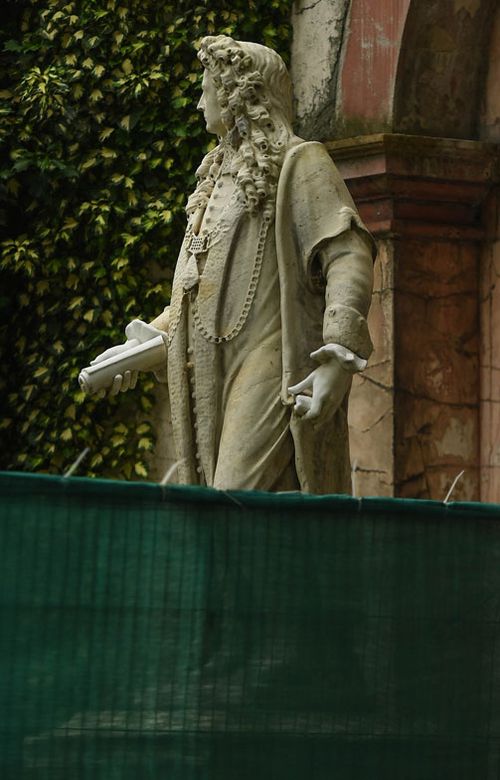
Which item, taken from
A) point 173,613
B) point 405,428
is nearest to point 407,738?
point 173,613

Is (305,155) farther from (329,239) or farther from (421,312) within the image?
(421,312)

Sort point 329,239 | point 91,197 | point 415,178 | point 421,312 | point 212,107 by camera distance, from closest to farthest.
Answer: point 329,239 < point 212,107 < point 415,178 < point 421,312 < point 91,197

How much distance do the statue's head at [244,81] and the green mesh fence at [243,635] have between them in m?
2.22

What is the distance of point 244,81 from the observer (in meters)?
5.95

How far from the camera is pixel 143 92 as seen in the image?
361 inches

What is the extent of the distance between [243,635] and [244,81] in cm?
257

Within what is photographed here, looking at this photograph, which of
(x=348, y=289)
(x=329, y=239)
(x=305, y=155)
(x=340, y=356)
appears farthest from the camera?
(x=305, y=155)

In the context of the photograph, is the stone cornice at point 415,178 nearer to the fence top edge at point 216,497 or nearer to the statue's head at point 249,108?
the statue's head at point 249,108

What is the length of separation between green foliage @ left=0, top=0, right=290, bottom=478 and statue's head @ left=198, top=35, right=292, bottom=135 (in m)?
3.04

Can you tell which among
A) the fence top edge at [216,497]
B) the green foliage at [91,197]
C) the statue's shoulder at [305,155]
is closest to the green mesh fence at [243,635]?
the fence top edge at [216,497]

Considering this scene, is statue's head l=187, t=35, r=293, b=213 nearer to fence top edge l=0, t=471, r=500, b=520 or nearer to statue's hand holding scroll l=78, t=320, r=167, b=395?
statue's hand holding scroll l=78, t=320, r=167, b=395

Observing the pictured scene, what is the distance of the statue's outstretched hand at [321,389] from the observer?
5.55 meters

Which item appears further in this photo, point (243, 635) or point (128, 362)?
point (128, 362)

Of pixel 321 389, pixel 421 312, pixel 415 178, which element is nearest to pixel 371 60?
pixel 415 178
